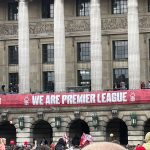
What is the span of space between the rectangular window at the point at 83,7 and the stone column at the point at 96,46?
5029mm

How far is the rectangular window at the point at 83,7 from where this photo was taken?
60469 mm

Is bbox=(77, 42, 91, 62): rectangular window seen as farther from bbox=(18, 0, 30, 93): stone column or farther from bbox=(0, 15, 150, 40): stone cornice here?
bbox=(18, 0, 30, 93): stone column

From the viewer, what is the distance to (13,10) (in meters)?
63.6

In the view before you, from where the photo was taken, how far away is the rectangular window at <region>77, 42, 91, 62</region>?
60.8 meters

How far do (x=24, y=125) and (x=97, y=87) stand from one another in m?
7.83

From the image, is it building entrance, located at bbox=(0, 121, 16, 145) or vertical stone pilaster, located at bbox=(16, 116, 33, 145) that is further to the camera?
building entrance, located at bbox=(0, 121, 16, 145)

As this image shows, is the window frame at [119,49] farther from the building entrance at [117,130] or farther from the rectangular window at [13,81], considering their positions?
the rectangular window at [13,81]

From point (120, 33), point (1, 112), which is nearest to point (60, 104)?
point (1, 112)

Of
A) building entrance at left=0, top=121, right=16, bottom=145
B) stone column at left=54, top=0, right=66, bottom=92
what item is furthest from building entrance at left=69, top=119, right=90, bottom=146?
building entrance at left=0, top=121, right=16, bottom=145

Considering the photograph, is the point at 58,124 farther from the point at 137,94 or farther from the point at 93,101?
the point at 137,94

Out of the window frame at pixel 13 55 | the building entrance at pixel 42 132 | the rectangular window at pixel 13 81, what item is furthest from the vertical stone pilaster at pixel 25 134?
the window frame at pixel 13 55

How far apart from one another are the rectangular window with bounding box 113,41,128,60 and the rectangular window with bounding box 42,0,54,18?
25.6 ft

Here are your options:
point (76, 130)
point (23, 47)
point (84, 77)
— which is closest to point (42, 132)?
point (76, 130)

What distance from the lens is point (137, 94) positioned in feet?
164
